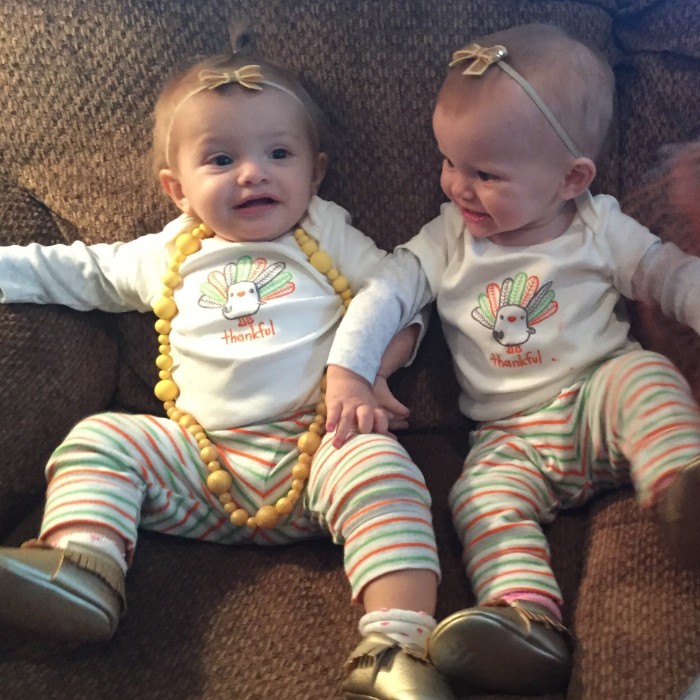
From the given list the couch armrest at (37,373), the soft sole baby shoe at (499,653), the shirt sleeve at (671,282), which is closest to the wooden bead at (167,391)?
the couch armrest at (37,373)

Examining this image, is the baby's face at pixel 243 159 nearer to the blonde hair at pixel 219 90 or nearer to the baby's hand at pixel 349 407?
the blonde hair at pixel 219 90

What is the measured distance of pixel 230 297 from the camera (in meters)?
1.12

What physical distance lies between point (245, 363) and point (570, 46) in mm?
572

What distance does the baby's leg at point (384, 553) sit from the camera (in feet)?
2.63

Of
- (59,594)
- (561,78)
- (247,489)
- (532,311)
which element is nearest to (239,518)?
(247,489)

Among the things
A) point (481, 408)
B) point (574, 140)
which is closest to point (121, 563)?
point (481, 408)

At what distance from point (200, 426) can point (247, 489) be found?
0.37 feet

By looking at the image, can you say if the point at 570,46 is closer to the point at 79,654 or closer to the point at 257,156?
the point at 257,156

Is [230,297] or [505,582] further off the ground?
[230,297]

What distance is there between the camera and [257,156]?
109 cm

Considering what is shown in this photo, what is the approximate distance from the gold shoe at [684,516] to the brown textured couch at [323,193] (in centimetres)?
8

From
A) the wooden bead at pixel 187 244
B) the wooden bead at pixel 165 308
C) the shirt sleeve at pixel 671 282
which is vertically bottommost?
the wooden bead at pixel 165 308

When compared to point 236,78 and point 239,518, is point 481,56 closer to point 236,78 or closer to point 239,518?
point 236,78

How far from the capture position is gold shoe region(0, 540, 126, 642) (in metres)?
0.83
